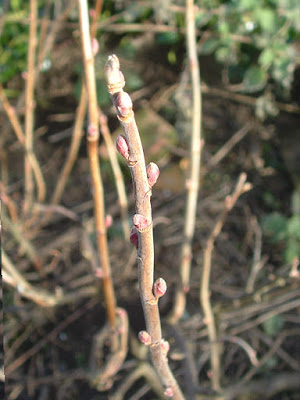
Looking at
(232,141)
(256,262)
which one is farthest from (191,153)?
(232,141)

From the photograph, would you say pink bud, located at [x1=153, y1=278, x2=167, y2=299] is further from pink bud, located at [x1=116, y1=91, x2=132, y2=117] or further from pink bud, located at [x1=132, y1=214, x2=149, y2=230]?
pink bud, located at [x1=116, y1=91, x2=132, y2=117]

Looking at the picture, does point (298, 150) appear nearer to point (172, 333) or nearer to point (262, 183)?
point (262, 183)

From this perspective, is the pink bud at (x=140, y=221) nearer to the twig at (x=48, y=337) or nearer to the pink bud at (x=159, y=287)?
the pink bud at (x=159, y=287)

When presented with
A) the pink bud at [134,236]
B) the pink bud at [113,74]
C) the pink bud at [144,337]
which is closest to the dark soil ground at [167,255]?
the pink bud at [144,337]

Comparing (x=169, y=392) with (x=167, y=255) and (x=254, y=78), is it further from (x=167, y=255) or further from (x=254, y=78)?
(x=254, y=78)

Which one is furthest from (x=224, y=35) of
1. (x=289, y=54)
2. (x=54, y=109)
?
(x=54, y=109)

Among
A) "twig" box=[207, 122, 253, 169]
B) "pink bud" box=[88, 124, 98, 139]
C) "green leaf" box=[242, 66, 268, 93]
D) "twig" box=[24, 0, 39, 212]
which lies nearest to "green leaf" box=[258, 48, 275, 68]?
"green leaf" box=[242, 66, 268, 93]
